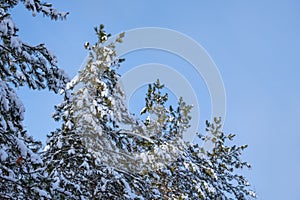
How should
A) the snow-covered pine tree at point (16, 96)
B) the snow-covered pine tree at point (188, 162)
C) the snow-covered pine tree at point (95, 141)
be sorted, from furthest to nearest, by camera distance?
the snow-covered pine tree at point (188, 162)
the snow-covered pine tree at point (95, 141)
the snow-covered pine tree at point (16, 96)

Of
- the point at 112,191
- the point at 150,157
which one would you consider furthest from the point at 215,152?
the point at 112,191

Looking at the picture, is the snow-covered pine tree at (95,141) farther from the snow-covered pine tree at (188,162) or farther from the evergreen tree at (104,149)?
the snow-covered pine tree at (188,162)

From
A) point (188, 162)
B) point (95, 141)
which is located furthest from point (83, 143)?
point (188, 162)

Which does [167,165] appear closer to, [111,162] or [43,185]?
[111,162]

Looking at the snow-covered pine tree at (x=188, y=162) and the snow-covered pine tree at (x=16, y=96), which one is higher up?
the snow-covered pine tree at (x=188, y=162)

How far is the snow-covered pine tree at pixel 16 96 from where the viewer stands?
4.41 meters

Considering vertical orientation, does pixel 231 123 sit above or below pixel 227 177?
above

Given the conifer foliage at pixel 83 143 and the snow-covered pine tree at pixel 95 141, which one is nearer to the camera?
the conifer foliage at pixel 83 143

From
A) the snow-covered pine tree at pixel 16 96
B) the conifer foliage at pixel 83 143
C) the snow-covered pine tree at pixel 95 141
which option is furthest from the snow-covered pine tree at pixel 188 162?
the snow-covered pine tree at pixel 16 96

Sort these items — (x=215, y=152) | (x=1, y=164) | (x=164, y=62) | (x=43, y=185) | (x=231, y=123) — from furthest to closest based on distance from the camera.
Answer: (x=231, y=123)
(x=215, y=152)
(x=164, y=62)
(x=43, y=185)
(x=1, y=164)

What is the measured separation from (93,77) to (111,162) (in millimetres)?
2079

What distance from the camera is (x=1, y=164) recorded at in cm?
445

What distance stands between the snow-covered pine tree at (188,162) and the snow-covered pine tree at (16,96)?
3.84 meters

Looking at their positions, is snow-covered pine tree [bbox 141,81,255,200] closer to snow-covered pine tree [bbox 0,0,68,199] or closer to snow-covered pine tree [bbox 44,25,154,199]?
snow-covered pine tree [bbox 44,25,154,199]
